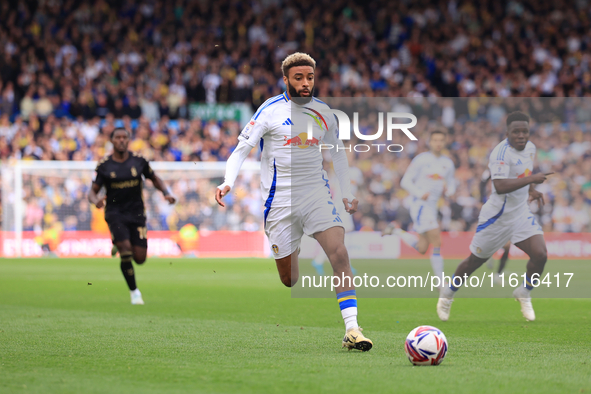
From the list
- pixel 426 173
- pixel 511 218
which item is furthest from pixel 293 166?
pixel 426 173

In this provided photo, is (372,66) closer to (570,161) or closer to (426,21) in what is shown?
(426,21)

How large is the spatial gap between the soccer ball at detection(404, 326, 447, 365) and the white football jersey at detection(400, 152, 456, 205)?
5775 millimetres

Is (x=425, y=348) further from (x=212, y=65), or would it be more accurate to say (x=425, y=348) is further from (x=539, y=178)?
(x=212, y=65)

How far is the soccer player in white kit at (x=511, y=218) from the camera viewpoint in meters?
8.62

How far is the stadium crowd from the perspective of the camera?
79.2 ft

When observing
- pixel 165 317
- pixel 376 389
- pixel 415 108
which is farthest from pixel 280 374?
pixel 415 108

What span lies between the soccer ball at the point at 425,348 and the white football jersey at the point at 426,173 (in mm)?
5775

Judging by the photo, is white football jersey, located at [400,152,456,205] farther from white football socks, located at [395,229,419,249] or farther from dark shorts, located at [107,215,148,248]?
dark shorts, located at [107,215,148,248]

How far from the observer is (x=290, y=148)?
21.9 ft

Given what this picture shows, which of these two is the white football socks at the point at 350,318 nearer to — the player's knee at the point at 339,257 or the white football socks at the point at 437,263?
the player's knee at the point at 339,257

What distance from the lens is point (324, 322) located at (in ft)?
28.3

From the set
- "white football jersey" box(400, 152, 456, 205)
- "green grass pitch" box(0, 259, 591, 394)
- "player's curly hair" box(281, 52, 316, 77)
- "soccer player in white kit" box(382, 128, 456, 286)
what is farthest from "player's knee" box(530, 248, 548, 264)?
"player's curly hair" box(281, 52, 316, 77)

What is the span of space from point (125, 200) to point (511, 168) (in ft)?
17.7

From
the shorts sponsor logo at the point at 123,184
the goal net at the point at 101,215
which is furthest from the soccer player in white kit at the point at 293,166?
the goal net at the point at 101,215
